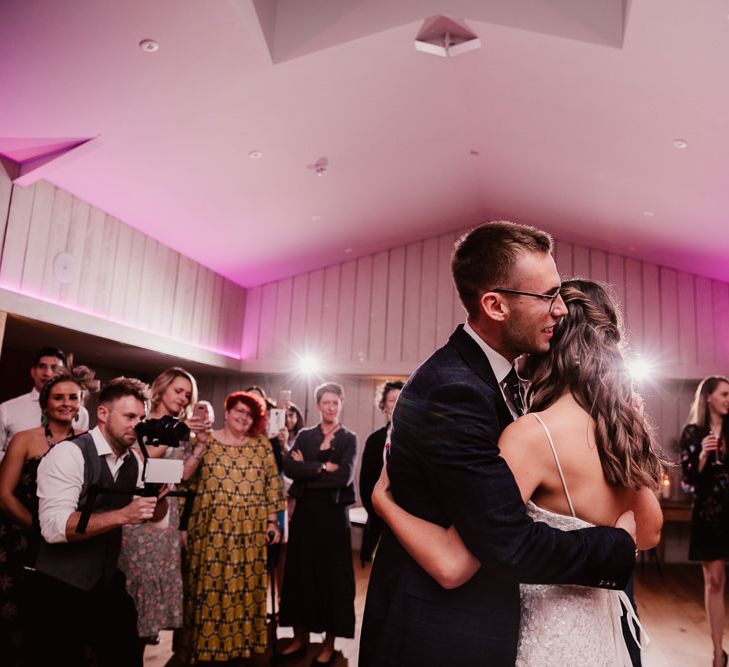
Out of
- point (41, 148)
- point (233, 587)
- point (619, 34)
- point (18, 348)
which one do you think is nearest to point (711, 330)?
point (619, 34)

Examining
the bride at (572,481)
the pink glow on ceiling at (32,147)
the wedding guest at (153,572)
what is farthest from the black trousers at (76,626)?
the pink glow on ceiling at (32,147)

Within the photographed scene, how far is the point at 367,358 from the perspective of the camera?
324 inches

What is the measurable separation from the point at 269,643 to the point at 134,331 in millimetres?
3129

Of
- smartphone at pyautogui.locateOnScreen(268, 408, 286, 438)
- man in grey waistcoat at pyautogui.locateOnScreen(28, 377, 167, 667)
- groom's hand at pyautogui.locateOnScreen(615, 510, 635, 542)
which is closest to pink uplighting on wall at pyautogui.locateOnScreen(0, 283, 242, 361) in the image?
smartphone at pyautogui.locateOnScreen(268, 408, 286, 438)

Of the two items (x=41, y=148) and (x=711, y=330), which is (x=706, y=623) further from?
(x=41, y=148)

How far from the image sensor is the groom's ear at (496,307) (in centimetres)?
118

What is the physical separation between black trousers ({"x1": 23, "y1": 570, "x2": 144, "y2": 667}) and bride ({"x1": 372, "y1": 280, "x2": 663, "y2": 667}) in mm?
1657

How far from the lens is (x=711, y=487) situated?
3.77 meters

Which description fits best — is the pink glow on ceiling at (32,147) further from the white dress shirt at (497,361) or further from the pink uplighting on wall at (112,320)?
the white dress shirt at (497,361)

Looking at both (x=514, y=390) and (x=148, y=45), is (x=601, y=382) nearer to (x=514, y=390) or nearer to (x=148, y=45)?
(x=514, y=390)

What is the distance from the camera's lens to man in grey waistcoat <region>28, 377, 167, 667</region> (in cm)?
220

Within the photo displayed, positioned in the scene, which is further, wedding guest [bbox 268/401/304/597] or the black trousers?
wedding guest [bbox 268/401/304/597]

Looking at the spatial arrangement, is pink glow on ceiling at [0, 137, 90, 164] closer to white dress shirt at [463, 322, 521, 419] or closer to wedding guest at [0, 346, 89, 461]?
wedding guest at [0, 346, 89, 461]

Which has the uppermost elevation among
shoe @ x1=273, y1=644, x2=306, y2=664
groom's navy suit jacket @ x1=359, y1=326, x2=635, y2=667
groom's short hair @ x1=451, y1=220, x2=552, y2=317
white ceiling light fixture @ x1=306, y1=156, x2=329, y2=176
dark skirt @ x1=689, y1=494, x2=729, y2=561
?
white ceiling light fixture @ x1=306, y1=156, x2=329, y2=176
